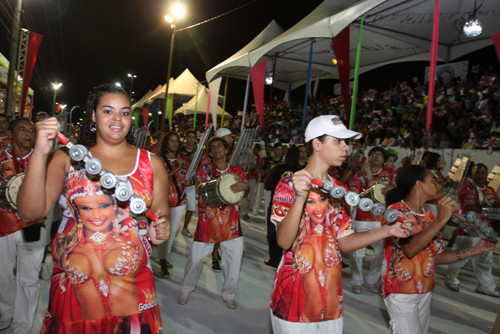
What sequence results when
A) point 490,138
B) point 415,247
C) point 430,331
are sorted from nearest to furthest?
point 415,247, point 430,331, point 490,138

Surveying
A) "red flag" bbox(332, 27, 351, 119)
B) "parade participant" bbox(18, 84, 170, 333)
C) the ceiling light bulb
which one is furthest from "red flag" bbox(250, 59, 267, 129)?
"parade participant" bbox(18, 84, 170, 333)

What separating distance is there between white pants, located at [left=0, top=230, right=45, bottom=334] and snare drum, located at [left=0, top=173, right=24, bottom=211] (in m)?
0.45

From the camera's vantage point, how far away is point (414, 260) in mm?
3047

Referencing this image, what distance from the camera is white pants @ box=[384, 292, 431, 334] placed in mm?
2951

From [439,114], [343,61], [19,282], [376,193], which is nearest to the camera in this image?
[19,282]

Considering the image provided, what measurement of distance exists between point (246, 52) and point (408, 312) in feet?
32.8

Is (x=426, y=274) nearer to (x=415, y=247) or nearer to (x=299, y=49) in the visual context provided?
(x=415, y=247)

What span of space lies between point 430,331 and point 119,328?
3.95 meters

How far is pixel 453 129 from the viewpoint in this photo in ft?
31.0

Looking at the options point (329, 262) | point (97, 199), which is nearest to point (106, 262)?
point (97, 199)

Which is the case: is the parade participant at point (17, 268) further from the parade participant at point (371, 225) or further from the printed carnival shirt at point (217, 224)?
the parade participant at point (371, 225)

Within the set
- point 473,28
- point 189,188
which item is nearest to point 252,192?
point 189,188

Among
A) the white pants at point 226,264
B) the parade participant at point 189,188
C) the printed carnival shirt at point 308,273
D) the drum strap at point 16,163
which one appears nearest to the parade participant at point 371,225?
the white pants at point 226,264

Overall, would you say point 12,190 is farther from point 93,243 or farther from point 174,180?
point 174,180
